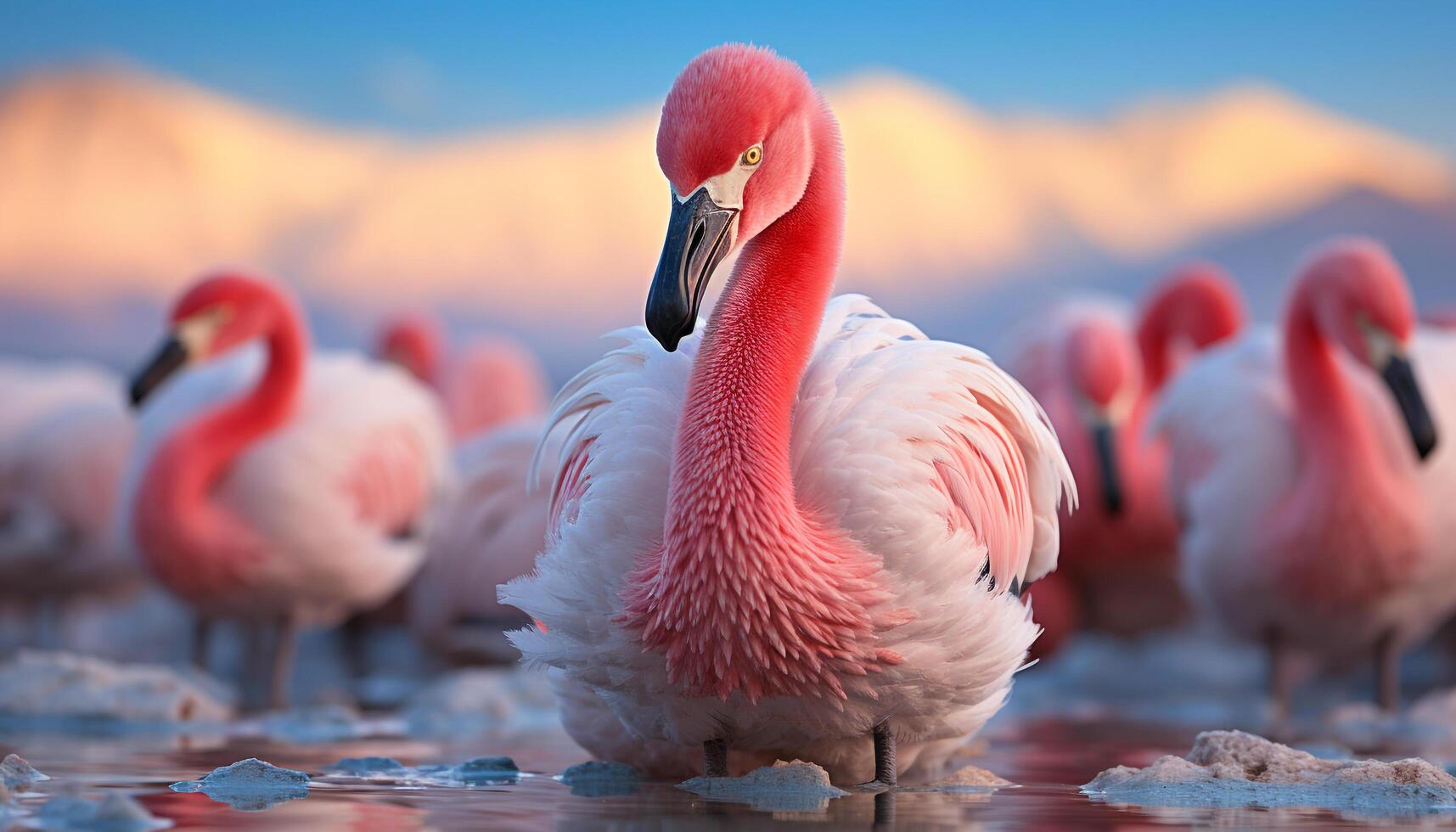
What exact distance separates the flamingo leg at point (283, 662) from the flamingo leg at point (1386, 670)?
4.98 m

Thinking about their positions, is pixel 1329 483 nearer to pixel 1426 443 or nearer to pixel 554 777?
A: pixel 1426 443

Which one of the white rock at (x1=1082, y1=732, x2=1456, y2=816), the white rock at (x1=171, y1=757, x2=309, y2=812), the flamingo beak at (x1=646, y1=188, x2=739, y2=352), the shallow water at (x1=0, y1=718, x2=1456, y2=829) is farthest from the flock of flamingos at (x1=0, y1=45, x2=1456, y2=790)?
the white rock at (x1=171, y1=757, x2=309, y2=812)

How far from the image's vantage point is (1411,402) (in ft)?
22.8

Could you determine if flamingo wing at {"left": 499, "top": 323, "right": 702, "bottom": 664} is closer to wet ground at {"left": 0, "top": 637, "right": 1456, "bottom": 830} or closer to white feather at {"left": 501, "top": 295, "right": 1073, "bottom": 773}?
white feather at {"left": 501, "top": 295, "right": 1073, "bottom": 773}

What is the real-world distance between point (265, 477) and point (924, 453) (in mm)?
4985

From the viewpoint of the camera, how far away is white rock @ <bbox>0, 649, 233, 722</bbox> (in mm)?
6121

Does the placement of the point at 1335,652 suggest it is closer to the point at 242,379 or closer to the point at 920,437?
the point at 920,437

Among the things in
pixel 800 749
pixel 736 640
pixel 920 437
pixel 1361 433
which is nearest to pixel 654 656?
pixel 736 640

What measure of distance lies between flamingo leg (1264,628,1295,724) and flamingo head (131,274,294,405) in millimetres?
4998

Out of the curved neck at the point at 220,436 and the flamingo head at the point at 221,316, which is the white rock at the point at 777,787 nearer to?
the curved neck at the point at 220,436

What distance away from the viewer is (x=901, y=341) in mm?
4531

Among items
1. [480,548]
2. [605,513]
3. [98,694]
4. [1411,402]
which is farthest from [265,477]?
[1411,402]

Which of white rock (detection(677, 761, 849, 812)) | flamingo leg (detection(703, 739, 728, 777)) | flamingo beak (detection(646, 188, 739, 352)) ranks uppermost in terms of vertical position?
flamingo beak (detection(646, 188, 739, 352))

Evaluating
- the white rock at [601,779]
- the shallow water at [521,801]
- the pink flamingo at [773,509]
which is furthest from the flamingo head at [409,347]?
the pink flamingo at [773,509]
